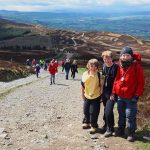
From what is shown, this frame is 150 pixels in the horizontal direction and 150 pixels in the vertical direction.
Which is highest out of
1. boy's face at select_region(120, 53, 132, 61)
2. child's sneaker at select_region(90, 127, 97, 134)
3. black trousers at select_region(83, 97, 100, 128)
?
boy's face at select_region(120, 53, 132, 61)

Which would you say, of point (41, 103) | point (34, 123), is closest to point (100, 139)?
point (34, 123)

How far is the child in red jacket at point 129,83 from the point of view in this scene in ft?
40.7

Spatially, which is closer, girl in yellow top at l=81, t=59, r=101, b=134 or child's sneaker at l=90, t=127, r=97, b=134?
child's sneaker at l=90, t=127, r=97, b=134

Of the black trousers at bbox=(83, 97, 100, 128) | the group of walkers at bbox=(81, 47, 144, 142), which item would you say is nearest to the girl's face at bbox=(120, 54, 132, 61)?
the group of walkers at bbox=(81, 47, 144, 142)

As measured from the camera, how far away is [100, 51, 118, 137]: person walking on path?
1302 centimetres

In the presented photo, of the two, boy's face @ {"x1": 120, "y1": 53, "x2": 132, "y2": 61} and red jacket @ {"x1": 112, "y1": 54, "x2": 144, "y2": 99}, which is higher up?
boy's face @ {"x1": 120, "y1": 53, "x2": 132, "y2": 61}

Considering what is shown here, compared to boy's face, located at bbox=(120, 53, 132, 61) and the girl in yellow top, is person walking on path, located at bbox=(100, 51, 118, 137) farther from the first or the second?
boy's face, located at bbox=(120, 53, 132, 61)

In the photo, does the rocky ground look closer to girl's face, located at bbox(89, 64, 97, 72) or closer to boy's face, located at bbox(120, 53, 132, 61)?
girl's face, located at bbox(89, 64, 97, 72)

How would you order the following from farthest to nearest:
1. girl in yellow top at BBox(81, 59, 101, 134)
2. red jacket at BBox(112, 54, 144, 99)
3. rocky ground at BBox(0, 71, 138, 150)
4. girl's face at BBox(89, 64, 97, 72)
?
girl in yellow top at BBox(81, 59, 101, 134) → girl's face at BBox(89, 64, 97, 72) → red jacket at BBox(112, 54, 144, 99) → rocky ground at BBox(0, 71, 138, 150)

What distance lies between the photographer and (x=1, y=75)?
45500 mm

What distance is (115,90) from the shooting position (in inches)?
506

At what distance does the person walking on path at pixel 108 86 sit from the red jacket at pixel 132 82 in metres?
0.55

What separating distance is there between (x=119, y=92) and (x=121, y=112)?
699 mm

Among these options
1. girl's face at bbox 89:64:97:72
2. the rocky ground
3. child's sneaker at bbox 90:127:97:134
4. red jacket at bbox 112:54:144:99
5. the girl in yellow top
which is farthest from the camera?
the girl in yellow top
